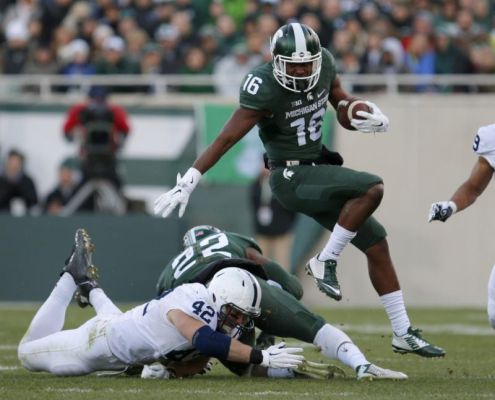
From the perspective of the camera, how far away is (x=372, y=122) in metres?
8.07

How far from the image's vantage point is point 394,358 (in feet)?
30.6

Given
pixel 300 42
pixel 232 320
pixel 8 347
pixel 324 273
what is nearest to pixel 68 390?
pixel 232 320

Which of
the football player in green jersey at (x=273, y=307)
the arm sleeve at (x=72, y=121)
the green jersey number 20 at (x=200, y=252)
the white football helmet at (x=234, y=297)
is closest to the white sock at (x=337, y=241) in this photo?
the football player in green jersey at (x=273, y=307)

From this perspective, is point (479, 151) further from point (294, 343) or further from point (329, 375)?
point (294, 343)

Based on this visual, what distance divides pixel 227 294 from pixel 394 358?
2525 millimetres

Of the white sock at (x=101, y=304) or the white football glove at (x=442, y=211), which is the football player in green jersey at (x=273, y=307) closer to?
the white sock at (x=101, y=304)

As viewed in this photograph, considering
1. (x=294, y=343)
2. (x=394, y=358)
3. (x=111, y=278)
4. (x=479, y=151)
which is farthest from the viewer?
(x=111, y=278)

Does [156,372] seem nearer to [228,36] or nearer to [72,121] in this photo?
[72,121]

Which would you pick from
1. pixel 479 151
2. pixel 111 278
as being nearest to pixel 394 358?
pixel 479 151

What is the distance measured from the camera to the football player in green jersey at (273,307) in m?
7.43

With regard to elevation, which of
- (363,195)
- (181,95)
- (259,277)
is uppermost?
(181,95)

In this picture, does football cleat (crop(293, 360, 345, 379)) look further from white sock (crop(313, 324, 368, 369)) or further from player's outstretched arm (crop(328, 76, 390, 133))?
player's outstretched arm (crop(328, 76, 390, 133))

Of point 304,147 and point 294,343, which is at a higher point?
point 304,147

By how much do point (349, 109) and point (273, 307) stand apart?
4.75 ft
